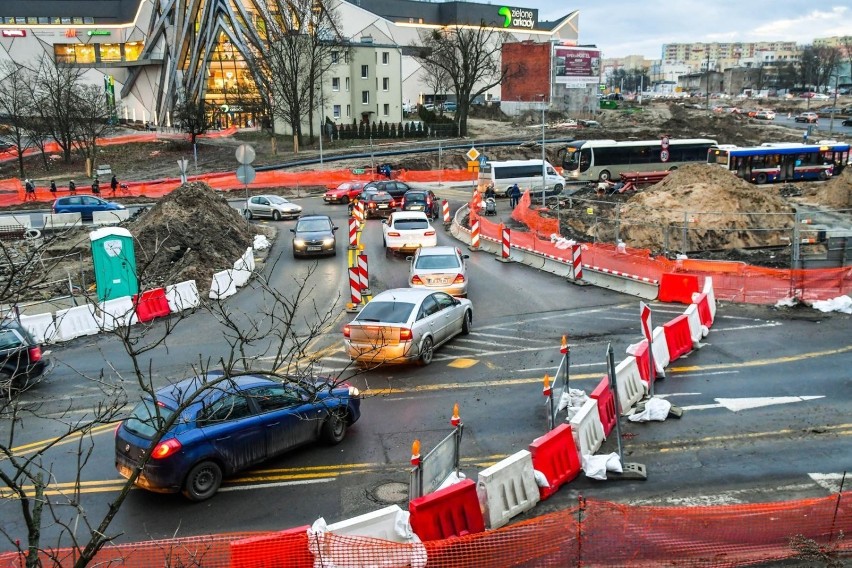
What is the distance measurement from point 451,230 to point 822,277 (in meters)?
16.9

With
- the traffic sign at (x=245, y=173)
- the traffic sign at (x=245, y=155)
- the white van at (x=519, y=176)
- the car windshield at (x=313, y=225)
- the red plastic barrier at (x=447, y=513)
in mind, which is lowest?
→ the red plastic barrier at (x=447, y=513)

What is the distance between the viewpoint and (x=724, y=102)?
140m

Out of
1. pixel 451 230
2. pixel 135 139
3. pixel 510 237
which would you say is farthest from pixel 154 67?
pixel 510 237

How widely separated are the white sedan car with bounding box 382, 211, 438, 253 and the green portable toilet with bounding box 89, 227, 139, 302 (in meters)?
10.2

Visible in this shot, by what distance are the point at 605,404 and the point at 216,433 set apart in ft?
19.0

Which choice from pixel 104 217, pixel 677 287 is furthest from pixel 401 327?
pixel 104 217

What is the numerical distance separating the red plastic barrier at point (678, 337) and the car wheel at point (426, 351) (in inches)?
187

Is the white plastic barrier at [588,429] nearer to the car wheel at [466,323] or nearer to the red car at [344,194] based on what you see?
the car wheel at [466,323]

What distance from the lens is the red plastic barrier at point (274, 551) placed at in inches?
284

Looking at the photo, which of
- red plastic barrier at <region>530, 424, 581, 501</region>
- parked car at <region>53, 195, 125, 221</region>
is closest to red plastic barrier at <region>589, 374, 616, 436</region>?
red plastic barrier at <region>530, 424, 581, 501</region>

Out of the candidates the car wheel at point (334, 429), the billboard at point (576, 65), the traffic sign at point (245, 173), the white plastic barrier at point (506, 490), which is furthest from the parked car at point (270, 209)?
the billboard at point (576, 65)

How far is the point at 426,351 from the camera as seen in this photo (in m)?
15.4

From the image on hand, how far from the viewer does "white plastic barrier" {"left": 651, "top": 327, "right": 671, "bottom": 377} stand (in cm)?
1438

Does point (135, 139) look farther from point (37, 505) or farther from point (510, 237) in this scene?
point (37, 505)
